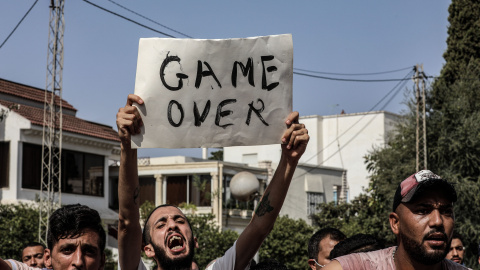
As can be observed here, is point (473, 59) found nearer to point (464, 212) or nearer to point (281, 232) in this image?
point (464, 212)

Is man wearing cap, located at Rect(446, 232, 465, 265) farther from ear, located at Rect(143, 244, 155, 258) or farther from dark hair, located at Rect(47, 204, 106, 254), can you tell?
dark hair, located at Rect(47, 204, 106, 254)

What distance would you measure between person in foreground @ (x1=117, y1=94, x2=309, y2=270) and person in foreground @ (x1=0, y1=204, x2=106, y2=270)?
0.18 m

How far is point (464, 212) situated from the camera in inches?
915

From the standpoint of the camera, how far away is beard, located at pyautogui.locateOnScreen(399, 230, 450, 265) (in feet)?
11.8

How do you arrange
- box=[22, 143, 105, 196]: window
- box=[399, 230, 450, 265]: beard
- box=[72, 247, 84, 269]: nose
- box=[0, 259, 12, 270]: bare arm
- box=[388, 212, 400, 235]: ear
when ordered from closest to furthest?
box=[399, 230, 450, 265]: beard → box=[388, 212, 400, 235]: ear → box=[72, 247, 84, 269]: nose → box=[0, 259, 12, 270]: bare arm → box=[22, 143, 105, 196]: window

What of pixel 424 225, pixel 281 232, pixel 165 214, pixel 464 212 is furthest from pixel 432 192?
pixel 281 232

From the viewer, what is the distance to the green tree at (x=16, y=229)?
2334 centimetres

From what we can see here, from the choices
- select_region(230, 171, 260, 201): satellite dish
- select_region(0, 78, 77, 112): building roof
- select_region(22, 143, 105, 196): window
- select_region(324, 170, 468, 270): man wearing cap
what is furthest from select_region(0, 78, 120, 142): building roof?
select_region(324, 170, 468, 270): man wearing cap

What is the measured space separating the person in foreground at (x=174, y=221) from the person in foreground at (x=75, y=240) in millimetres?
179

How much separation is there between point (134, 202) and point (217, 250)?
1051 inches

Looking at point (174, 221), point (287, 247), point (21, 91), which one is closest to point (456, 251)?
point (174, 221)

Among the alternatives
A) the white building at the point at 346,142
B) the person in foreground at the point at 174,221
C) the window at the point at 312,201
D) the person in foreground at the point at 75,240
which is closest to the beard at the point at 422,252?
the person in foreground at the point at 174,221

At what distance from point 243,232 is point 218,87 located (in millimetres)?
820

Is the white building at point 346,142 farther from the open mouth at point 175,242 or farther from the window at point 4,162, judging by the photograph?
the open mouth at point 175,242
